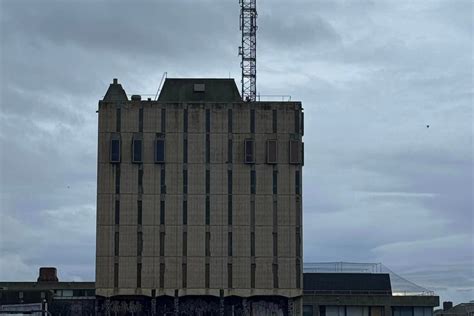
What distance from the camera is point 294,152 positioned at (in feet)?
538

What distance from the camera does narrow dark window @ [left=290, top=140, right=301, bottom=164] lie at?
16386cm

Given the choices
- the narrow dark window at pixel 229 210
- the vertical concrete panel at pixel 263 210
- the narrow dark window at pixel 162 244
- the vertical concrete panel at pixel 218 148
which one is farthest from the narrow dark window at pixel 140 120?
the vertical concrete panel at pixel 263 210

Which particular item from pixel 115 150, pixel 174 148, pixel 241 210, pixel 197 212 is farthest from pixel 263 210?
pixel 115 150

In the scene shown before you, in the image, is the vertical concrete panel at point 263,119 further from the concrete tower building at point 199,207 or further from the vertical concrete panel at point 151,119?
the vertical concrete panel at point 151,119

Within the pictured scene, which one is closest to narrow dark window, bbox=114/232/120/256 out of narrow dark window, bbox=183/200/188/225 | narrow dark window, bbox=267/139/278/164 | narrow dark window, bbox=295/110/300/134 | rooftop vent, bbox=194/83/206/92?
→ narrow dark window, bbox=183/200/188/225

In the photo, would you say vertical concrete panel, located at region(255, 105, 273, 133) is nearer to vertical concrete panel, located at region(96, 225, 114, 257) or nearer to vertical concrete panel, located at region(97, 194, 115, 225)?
vertical concrete panel, located at region(97, 194, 115, 225)

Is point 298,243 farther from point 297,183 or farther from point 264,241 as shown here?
point 297,183

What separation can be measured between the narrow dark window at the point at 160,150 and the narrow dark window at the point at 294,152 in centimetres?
2003

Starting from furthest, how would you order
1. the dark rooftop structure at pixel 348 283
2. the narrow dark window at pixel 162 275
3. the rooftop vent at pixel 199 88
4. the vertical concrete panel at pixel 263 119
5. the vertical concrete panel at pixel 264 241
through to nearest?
the dark rooftop structure at pixel 348 283
the rooftop vent at pixel 199 88
the vertical concrete panel at pixel 263 119
the vertical concrete panel at pixel 264 241
the narrow dark window at pixel 162 275

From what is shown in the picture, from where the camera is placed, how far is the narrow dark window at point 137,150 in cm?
16200

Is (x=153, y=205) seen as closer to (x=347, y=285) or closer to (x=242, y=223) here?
(x=242, y=223)

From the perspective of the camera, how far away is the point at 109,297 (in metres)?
160

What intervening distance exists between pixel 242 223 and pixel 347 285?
2527cm

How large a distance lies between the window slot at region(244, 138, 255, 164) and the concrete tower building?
0.51 ft
